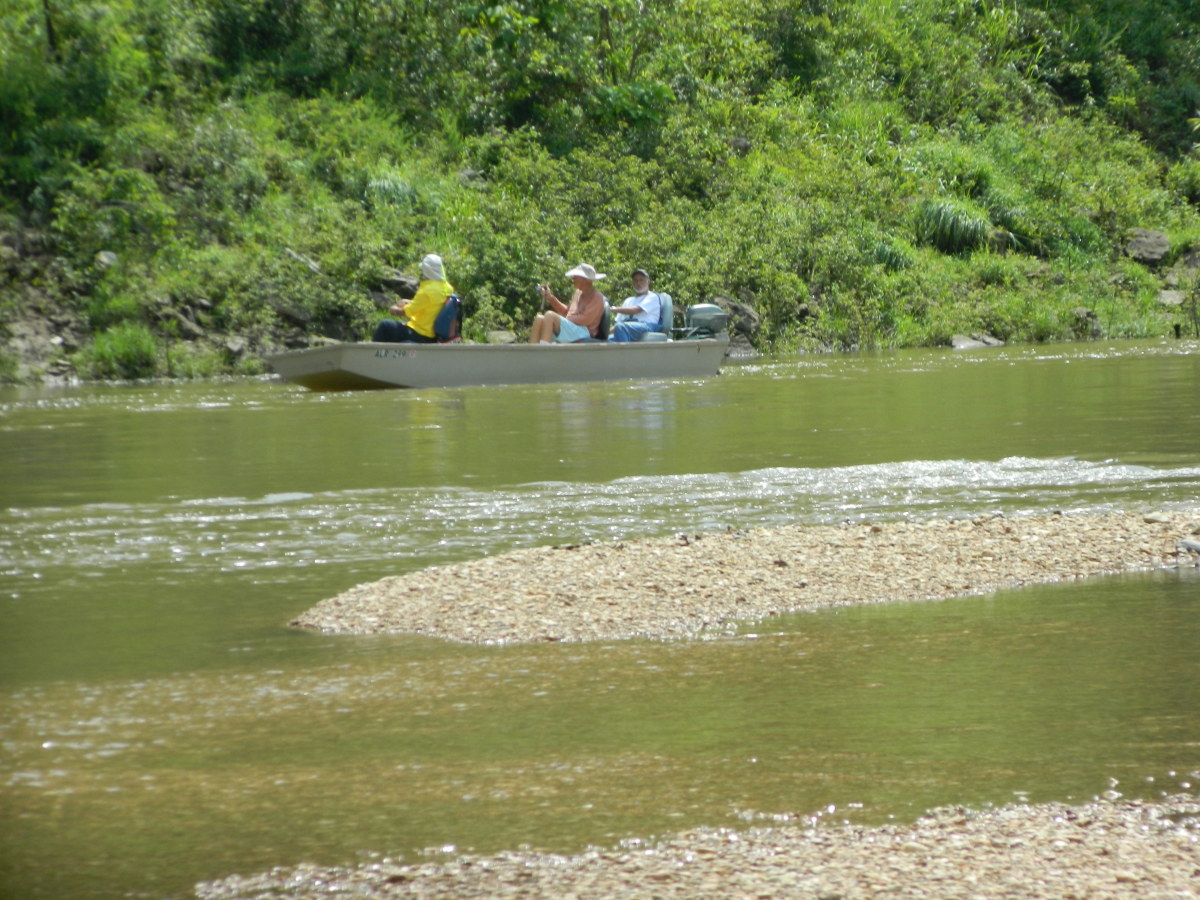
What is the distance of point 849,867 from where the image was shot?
3682 millimetres

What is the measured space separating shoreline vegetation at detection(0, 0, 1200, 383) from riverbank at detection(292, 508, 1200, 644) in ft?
62.8

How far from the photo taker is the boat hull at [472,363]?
66.8ft

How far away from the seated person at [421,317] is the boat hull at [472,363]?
0.37m

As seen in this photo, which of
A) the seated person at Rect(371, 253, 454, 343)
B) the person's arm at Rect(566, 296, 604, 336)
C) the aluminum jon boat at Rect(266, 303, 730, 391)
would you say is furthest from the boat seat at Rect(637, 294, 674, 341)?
the seated person at Rect(371, 253, 454, 343)

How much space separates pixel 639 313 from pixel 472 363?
272 cm

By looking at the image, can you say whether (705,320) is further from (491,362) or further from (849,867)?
(849,867)

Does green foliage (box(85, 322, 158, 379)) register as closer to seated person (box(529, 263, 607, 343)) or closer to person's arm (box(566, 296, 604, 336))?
seated person (box(529, 263, 607, 343))

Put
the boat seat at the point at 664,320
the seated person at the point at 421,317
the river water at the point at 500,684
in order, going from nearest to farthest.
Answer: the river water at the point at 500,684
the seated person at the point at 421,317
the boat seat at the point at 664,320

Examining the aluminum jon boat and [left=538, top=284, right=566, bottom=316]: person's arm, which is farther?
[left=538, top=284, right=566, bottom=316]: person's arm

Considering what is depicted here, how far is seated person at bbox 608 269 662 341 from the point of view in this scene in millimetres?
22109

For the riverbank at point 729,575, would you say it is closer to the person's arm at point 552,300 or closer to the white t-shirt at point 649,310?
the person's arm at point 552,300

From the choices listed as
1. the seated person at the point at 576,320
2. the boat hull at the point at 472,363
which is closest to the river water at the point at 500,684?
the boat hull at the point at 472,363

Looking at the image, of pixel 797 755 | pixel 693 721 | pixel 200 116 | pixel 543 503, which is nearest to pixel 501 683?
pixel 693 721

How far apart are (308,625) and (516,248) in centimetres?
2213
